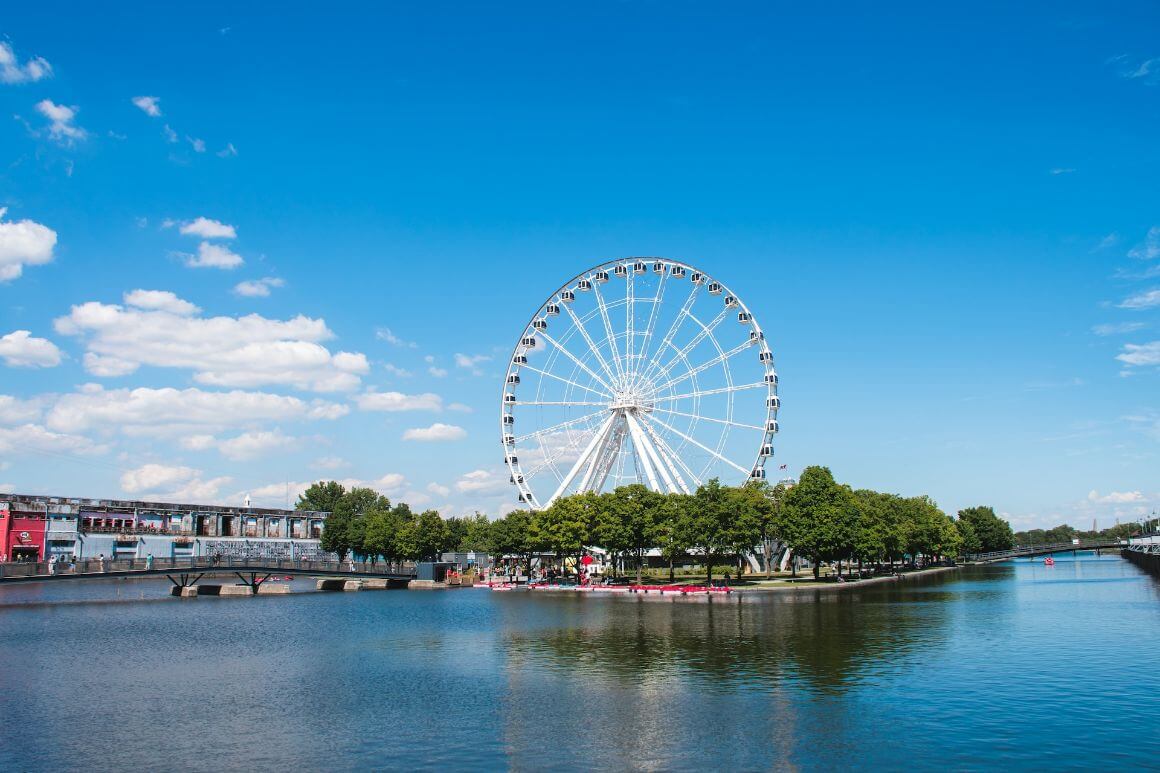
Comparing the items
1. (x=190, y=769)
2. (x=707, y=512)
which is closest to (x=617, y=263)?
(x=707, y=512)

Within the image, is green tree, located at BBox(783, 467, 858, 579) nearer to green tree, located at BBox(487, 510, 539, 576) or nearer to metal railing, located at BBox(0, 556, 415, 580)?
green tree, located at BBox(487, 510, 539, 576)

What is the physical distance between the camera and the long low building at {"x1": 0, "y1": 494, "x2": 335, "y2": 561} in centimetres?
14612

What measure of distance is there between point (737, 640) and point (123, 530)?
151 meters

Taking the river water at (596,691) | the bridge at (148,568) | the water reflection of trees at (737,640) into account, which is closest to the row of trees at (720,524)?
the water reflection of trees at (737,640)

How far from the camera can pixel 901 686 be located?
37.7 m

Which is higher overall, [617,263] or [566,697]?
[617,263]

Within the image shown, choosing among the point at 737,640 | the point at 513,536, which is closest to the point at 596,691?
the point at 737,640

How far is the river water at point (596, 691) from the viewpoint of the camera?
91.0 ft

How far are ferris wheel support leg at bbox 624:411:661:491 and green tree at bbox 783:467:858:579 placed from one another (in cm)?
1673

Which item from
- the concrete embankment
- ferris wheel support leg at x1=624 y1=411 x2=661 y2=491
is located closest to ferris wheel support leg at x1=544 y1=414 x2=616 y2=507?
ferris wheel support leg at x1=624 y1=411 x2=661 y2=491

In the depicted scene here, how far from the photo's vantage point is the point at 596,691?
122ft

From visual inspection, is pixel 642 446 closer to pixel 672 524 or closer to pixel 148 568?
pixel 672 524

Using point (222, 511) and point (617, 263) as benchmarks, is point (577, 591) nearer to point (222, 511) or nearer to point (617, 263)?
point (617, 263)

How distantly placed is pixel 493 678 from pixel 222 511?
169333mm
